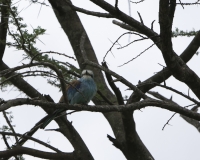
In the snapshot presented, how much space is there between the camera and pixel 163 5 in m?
3.26

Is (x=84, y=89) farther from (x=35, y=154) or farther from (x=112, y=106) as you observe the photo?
(x=112, y=106)

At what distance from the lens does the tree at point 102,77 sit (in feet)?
10.9

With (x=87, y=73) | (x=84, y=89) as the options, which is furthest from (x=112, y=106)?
(x=87, y=73)

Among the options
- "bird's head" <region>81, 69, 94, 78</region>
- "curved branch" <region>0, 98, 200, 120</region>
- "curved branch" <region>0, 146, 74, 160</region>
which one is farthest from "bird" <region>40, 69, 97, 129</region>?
"curved branch" <region>0, 98, 200, 120</region>

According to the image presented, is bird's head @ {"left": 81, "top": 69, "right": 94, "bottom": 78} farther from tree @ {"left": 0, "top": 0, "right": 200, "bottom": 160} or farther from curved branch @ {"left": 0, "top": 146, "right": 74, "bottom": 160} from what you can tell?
curved branch @ {"left": 0, "top": 146, "right": 74, "bottom": 160}

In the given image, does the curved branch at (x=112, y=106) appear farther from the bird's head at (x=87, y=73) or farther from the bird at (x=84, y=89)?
the bird's head at (x=87, y=73)

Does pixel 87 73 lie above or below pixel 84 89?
above

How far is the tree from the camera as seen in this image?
332cm

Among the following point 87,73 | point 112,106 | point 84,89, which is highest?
point 87,73

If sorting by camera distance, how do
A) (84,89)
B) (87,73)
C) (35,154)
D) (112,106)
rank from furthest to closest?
(87,73) < (84,89) < (35,154) < (112,106)

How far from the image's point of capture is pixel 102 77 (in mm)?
5734

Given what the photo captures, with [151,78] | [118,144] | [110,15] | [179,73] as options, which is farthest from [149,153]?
[110,15]

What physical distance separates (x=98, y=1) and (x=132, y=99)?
1.05 metres

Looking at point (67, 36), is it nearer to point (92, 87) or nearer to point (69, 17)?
point (69, 17)
